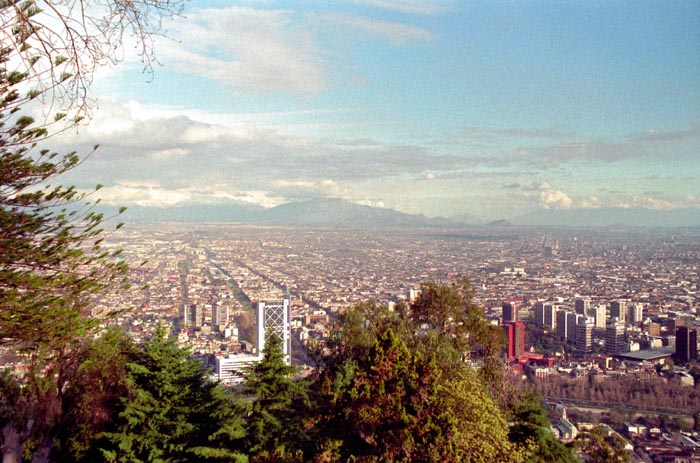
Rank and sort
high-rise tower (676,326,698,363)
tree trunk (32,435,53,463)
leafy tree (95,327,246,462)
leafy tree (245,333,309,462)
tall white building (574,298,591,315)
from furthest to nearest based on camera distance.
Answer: tall white building (574,298,591,315) → high-rise tower (676,326,698,363) → tree trunk (32,435,53,463) → leafy tree (95,327,246,462) → leafy tree (245,333,309,462)

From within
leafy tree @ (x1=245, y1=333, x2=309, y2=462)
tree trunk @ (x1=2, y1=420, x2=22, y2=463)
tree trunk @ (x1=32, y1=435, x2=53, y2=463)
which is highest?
leafy tree @ (x1=245, y1=333, x2=309, y2=462)

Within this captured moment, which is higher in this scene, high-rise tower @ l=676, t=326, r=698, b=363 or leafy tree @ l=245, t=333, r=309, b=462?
leafy tree @ l=245, t=333, r=309, b=462

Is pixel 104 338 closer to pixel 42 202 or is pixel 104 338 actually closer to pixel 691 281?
pixel 42 202

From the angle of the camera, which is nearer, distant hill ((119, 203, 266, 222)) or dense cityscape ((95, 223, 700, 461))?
dense cityscape ((95, 223, 700, 461))

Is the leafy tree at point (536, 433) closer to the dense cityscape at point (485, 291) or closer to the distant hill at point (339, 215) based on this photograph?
the dense cityscape at point (485, 291)

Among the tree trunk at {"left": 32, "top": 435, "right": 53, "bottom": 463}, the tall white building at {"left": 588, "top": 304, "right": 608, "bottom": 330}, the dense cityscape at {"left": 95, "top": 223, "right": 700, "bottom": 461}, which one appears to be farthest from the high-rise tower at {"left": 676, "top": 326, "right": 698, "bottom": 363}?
the tree trunk at {"left": 32, "top": 435, "right": 53, "bottom": 463}

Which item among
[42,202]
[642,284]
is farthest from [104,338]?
[642,284]

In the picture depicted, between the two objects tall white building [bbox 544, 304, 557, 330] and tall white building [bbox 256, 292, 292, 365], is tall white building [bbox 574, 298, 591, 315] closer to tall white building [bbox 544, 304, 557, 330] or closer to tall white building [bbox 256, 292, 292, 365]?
tall white building [bbox 544, 304, 557, 330]

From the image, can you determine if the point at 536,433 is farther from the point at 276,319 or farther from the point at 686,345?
the point at 686,345
